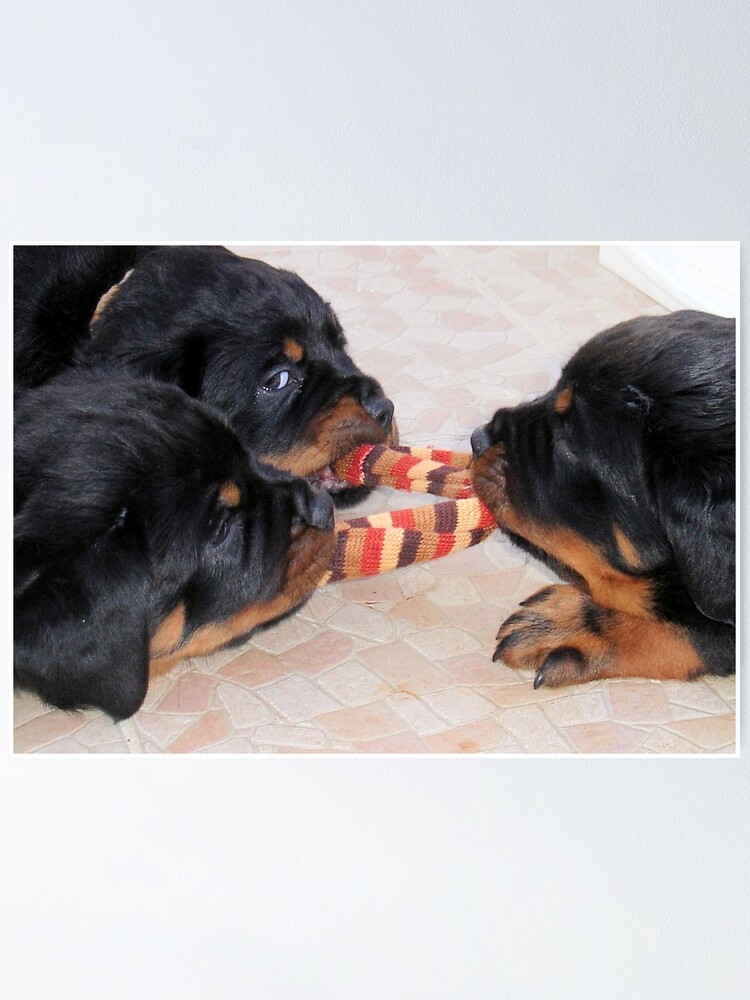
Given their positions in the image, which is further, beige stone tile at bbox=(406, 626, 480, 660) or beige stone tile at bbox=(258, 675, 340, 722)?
beige stone tile at bbox=(406, 626, 480, 660)

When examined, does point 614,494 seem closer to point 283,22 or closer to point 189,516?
point 189,516

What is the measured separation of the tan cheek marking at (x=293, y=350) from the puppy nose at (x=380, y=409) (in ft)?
0.71

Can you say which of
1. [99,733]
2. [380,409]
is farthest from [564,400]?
[99,733]

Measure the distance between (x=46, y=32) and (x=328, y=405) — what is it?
43.2 inches

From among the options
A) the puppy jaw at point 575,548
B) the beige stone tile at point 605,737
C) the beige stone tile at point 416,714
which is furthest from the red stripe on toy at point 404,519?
the beige stone tile at point 605,737

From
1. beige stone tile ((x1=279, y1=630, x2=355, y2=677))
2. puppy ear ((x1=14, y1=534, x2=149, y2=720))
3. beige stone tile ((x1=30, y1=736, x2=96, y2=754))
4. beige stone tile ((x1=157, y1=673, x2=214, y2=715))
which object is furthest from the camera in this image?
beige stone tile ((x1=279, y1=630, x2=355, y2=677))

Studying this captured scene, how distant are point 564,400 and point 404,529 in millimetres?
509

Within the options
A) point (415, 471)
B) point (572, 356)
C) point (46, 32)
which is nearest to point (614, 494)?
point (572, 356)

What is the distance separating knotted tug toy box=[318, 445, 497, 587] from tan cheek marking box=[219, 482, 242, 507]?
36 centimetres

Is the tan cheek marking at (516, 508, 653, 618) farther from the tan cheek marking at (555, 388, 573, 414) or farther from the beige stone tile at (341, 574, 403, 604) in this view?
the beige stone tile at (341, 574, 403, 604)

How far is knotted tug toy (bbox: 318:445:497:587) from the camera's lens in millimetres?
2959

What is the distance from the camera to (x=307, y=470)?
3.17 meters

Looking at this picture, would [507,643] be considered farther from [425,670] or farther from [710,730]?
[710,730]

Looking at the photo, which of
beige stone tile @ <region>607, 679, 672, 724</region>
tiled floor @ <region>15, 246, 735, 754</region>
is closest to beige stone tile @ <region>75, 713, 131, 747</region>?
tiled floor @ <region>15, 246, 735, 754</region>
